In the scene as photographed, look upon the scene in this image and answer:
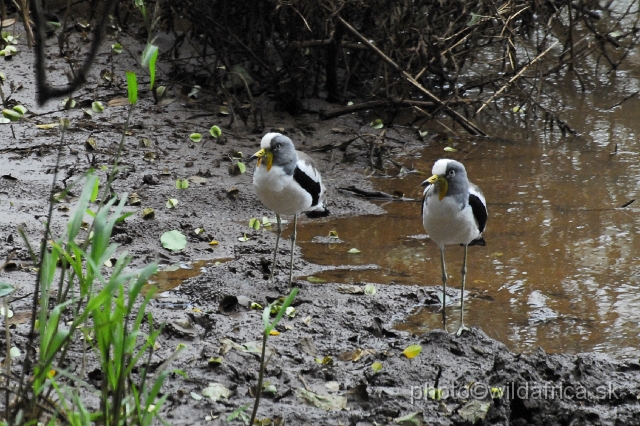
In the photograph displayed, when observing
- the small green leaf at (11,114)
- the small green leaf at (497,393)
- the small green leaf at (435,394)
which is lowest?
the small green leaf at (435,394)

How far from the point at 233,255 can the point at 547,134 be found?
376cm

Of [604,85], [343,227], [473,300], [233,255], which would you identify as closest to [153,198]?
[233,255]

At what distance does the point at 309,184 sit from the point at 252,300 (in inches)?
36.0

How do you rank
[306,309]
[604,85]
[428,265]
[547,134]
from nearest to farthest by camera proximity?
[306,309]
[428,265]
[547,134]
[604,85]

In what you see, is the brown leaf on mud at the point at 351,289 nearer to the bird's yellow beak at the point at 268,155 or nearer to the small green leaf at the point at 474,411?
the bird's yellow beak at the point at 268,155

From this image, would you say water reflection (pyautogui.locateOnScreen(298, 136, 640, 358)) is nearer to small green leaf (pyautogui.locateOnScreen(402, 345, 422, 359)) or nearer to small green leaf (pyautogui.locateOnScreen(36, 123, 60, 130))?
small green leaf (pyautogui.locateOnScreen(402, 345, 422, 359))

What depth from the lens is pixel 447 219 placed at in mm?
4492

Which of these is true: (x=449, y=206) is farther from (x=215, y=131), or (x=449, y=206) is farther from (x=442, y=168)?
(x=215, y=131)

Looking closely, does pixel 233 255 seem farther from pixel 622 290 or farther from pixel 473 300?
pixel 622 290

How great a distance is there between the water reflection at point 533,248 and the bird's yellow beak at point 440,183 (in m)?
0.81

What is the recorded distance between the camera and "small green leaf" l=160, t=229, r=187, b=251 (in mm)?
5539

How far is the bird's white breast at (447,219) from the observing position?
14.7 ft

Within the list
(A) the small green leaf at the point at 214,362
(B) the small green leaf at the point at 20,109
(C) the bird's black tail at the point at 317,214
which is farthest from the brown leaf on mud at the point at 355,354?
(B) the small green leaf at the point at 20,109

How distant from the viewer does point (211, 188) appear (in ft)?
21.3
